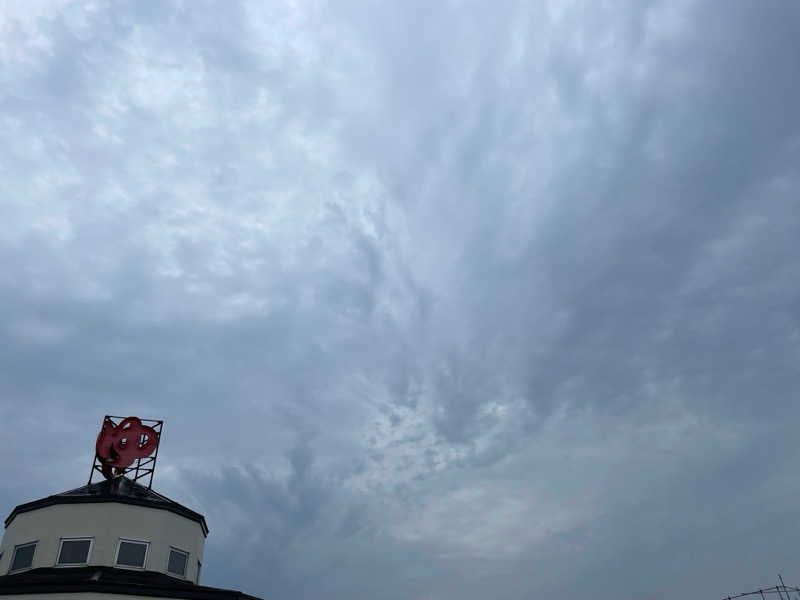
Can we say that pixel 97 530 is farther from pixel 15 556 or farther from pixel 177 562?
pixel 15 556

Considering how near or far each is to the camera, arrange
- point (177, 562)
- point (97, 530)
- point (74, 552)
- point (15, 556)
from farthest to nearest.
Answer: point (177, 562) < point (15, 556) < point (97, 530) < point (74, 552)

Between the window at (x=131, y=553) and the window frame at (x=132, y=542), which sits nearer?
the window frame at (x=132, y=542)

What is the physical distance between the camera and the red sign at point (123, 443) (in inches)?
1772

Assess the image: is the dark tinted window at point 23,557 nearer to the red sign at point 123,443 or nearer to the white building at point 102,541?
the white building at point 102,541

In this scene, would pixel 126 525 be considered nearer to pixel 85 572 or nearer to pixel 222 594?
pixel 85 572

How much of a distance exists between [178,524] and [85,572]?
22.2ft

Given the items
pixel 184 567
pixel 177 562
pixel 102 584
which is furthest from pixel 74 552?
pixel 102 584

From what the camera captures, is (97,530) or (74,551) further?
(97,530)

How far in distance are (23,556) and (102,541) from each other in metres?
5.71

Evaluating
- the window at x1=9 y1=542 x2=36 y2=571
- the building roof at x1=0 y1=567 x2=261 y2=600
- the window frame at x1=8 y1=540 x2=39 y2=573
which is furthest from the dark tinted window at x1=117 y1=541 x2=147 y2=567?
the window at x1=9 y1=542 x2=36 y2=571

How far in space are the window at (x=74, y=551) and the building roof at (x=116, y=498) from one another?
2432 mm

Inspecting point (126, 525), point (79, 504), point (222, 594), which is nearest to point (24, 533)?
point (79, 504)

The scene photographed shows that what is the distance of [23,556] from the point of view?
124 ft

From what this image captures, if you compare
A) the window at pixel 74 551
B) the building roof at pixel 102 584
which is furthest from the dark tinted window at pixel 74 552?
the building roof at pixel 102 584
